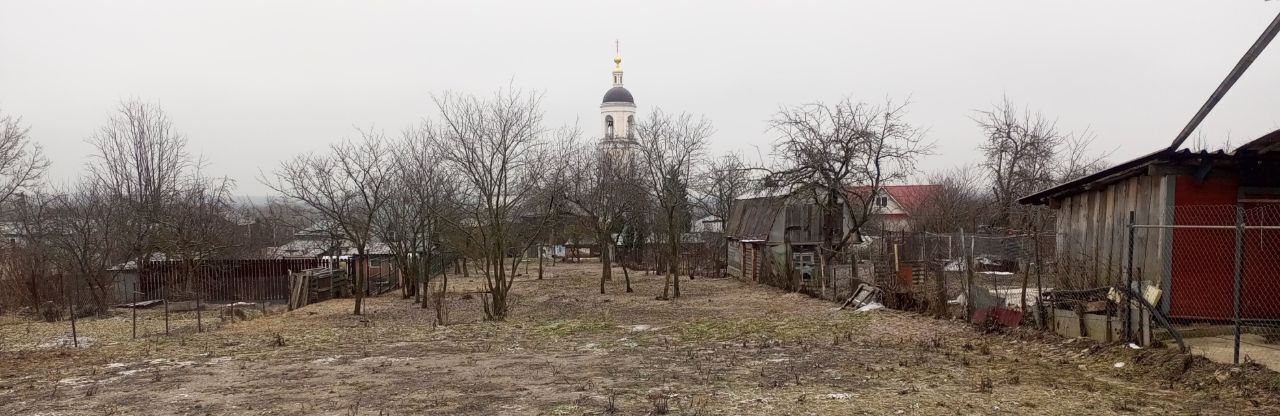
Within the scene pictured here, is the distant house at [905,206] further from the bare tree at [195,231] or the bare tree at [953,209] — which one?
the bare tree at [195,231]

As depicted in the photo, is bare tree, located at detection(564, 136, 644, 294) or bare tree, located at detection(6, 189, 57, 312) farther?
bare tree, located at detection(564, 136, 644, 294)

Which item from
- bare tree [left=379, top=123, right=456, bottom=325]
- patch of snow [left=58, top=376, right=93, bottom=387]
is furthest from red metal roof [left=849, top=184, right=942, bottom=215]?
patch of snow [left=58, top=376, right=93, bottom=387]

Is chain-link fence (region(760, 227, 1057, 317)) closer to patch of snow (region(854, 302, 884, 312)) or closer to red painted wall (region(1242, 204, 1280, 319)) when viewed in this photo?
patch of snow (region(854, 302, 884, 312))

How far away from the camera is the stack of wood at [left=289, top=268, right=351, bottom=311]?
2275cm

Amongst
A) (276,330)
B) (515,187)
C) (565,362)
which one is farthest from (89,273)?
(565,362)

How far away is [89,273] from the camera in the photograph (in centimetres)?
2125

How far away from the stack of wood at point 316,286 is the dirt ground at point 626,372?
23.5 feet

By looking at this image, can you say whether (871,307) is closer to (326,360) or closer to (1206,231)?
(1206,231)

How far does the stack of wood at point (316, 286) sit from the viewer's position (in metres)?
22.8

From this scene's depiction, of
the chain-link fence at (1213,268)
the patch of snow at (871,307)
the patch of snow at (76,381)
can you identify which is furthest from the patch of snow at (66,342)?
the chain-link fence at (1213,268)

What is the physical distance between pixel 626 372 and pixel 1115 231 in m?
7.46

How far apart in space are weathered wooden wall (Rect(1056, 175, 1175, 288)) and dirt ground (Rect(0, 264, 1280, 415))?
4.98 feet

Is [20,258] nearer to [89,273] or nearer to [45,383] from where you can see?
[89,273]

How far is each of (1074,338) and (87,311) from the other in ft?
76.1
